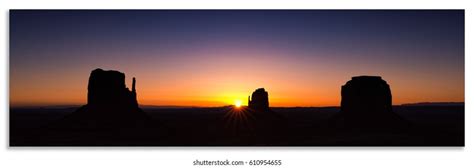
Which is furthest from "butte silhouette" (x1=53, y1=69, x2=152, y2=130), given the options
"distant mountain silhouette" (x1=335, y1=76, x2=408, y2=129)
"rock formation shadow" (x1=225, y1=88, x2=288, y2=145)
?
"distant mountain silhouette" (x1=335, y1=76, x2=408, y2=129)

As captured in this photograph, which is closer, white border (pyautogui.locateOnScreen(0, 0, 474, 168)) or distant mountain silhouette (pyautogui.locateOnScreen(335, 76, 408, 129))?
white border (pyautogui.locateOnScreen(0, 0, 474, 168))

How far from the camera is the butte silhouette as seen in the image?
14.8 meters

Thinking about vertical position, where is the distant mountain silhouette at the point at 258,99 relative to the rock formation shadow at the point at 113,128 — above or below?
above

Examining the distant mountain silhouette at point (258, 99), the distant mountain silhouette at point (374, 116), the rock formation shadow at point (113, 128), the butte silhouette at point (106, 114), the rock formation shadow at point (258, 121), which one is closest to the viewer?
the rock formation shadow at point (113, 128)

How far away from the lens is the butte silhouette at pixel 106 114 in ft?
48.4

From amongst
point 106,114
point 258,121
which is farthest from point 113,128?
point 258,121

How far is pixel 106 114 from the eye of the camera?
19.1 meters

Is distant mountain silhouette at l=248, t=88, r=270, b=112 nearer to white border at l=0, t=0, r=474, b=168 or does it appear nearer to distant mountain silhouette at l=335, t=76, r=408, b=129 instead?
distant mountain silhouette at l=335, t=76, r=408, b=129
